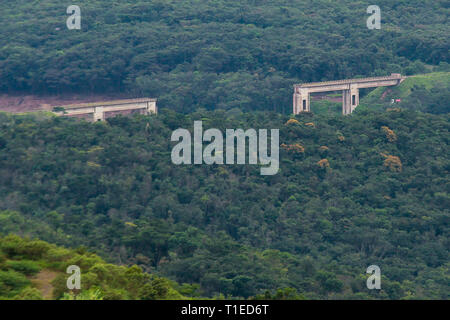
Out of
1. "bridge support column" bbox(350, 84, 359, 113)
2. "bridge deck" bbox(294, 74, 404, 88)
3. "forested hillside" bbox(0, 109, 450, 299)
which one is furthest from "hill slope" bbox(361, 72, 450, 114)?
"forested hillside" bbox(0, 109, 450, 299)

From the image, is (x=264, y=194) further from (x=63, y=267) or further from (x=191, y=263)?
(x=63, y=267)

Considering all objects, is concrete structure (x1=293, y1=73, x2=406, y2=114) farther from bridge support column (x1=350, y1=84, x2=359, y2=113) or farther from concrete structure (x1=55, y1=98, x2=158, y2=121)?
concrete structure (x1=55, y1=98, x2=158, y2=121)

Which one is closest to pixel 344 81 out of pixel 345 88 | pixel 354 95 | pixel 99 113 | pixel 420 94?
pixel 345 88

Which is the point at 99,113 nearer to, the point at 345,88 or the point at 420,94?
the point at 345,88

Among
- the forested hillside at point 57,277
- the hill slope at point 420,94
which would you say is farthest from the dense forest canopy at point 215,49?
the forested hillside at point 57,277

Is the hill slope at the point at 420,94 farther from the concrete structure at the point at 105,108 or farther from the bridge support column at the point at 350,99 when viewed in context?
the concrete structure at the point at 105,108
